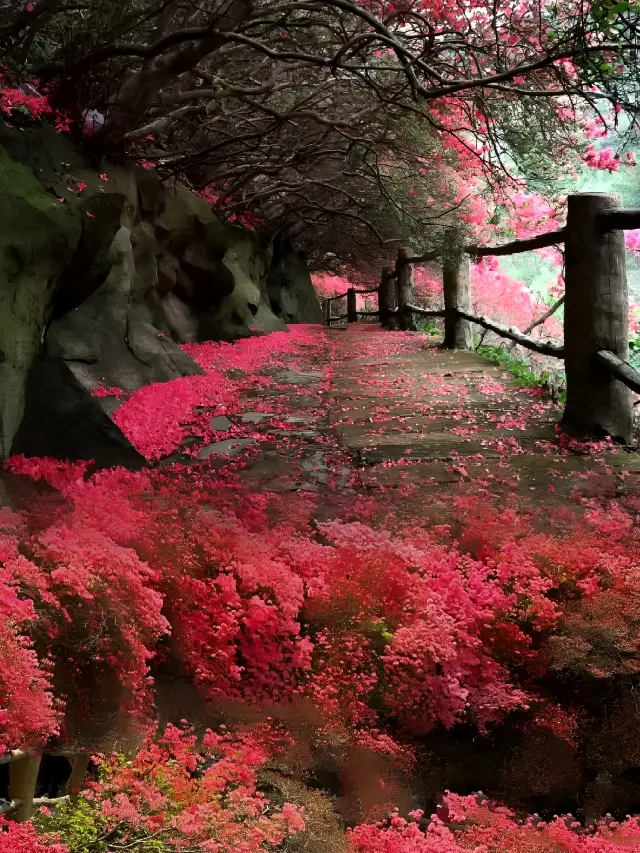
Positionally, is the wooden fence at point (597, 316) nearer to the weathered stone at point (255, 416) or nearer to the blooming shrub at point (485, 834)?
the weathered stone at point (255, 416)

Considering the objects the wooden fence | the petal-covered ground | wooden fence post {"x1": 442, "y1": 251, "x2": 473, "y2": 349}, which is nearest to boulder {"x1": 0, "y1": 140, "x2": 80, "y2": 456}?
the petal-covered ground

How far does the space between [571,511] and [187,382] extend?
4652mm

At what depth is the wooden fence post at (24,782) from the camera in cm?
130

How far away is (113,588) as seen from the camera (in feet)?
5.55

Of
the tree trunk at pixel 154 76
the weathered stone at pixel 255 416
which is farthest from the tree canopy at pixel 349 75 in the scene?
the weathered stone at pixel 255 416

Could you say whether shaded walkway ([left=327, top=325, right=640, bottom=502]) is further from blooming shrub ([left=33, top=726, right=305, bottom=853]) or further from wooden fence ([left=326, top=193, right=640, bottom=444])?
blooming shrub ([left=33, top=726, right=305, bottom=853])

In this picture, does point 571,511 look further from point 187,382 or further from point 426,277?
point 426,277

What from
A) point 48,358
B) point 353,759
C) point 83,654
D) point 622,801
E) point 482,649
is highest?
point 48,358

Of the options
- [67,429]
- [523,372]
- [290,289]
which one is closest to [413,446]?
[67,429]

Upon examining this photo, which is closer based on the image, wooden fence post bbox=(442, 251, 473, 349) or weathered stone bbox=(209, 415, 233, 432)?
weathered stone bbox=(209, 415, 233, 432)

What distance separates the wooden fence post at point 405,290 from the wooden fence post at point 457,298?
15.0ft

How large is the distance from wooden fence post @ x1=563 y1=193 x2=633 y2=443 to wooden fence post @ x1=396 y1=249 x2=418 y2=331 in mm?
9767

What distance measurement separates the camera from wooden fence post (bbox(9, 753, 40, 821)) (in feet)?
4.27

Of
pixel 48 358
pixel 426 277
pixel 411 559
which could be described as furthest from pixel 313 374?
pixel 426 277
